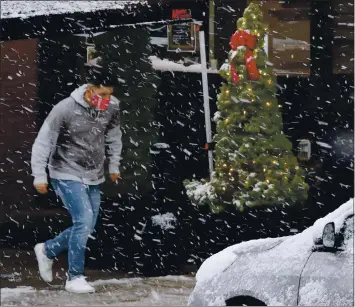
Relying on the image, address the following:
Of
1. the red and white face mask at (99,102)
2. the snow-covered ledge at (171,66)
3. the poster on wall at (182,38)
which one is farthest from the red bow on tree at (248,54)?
the red and white face mask at (99,102)

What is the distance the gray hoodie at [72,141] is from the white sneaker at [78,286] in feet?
3.04

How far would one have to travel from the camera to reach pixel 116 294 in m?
9.01

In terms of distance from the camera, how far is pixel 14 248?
475 inches

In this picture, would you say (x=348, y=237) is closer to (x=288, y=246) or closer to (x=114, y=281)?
(x=288, y=246)

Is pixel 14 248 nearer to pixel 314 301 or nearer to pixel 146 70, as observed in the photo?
pixel 146 70

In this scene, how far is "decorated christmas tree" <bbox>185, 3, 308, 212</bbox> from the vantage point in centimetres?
1146

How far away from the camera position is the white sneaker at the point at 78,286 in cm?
905

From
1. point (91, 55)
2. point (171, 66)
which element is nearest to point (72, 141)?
point (91, 55)

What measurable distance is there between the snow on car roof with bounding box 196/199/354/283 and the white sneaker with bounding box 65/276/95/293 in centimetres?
266

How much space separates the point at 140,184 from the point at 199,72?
1945 millimetres

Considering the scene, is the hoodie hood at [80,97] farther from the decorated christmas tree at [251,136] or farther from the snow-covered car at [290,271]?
the snow-covered car at [290,271]

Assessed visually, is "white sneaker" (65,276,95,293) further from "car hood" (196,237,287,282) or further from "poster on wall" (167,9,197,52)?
"poster on wall" (167,9,197,52)

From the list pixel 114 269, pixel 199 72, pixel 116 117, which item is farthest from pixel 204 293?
pixel 199 72

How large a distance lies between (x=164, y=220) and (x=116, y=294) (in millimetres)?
3020
